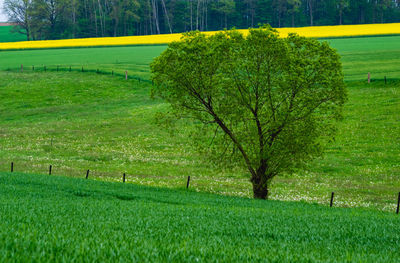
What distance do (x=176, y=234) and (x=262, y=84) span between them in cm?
1672

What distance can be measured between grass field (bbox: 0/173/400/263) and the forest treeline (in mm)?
157818

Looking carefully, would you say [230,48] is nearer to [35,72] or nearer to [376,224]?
[376,224]

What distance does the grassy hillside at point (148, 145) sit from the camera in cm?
3312

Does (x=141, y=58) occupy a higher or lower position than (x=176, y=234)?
higher

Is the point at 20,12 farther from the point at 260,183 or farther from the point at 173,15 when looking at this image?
the point at 260,183

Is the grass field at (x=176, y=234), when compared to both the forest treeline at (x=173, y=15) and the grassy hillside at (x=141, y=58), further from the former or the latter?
the forest treeline at (x=173, y=15)

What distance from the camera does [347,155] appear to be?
41.0 metres

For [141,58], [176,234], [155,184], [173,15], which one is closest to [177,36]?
[141,58]

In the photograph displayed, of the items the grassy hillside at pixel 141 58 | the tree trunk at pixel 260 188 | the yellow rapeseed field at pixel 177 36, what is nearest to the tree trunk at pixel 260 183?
the tree trunk at pixel 260 188

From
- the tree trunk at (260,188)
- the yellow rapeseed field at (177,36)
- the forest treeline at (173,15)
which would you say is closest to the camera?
the tree trunk at (260,188)

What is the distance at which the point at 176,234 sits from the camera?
11523 mm

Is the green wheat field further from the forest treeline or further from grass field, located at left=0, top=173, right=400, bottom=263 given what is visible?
the forest treeline

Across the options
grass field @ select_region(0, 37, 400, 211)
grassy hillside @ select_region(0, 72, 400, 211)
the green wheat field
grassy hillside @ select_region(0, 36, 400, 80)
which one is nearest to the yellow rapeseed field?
grassy hillside @ select_region(0, 36, 400, 80)

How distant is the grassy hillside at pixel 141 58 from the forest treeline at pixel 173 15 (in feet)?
152
